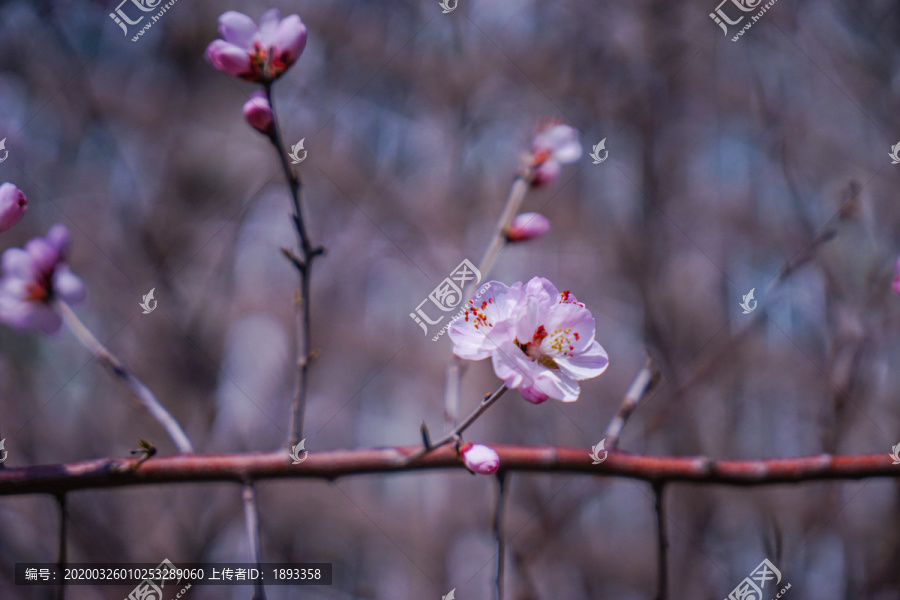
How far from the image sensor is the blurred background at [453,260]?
248 centimetres

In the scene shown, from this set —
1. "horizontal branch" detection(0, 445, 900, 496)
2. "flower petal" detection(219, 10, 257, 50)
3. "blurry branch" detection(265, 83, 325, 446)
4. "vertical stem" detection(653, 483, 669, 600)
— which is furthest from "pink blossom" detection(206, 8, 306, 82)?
"vertical stem" detection(653, 483, 669, 600)

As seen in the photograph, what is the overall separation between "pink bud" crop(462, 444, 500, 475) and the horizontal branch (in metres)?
0.06

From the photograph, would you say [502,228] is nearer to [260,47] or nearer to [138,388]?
[260,47]

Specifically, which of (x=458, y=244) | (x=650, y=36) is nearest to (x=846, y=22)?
(x=650, y=36)

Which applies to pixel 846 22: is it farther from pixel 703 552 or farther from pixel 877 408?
pixel 703 552

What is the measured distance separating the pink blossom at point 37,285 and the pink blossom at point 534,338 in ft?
2.45

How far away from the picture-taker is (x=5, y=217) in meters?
0.92

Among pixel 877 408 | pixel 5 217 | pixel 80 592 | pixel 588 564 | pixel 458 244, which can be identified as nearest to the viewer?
pixel 5 217

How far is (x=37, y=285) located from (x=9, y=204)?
198 millimetres

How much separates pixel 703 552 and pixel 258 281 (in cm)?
274

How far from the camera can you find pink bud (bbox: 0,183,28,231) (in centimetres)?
91

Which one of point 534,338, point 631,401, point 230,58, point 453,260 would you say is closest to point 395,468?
point 534,338

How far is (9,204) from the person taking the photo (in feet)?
3.01

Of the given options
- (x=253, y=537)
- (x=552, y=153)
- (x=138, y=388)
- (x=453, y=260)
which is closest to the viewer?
(x=253, y=537)
